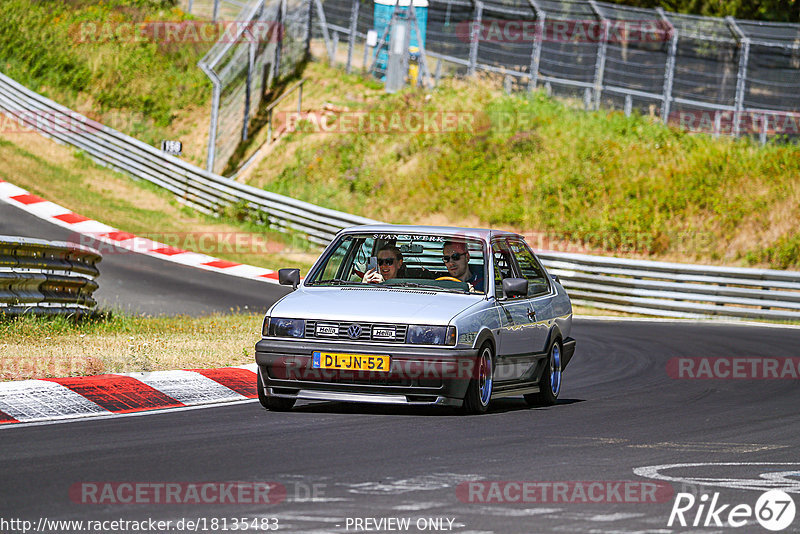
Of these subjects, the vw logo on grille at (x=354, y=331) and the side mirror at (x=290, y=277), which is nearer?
the vw logo on grille at (x=354, y=331)

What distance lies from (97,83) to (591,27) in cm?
1765

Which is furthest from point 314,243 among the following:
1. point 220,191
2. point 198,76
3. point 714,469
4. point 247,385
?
point 714,469

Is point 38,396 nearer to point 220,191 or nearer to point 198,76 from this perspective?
point 220,191

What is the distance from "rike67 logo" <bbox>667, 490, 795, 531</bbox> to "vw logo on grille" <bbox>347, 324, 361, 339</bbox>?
10.9 ft

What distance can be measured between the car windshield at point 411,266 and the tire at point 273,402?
1148mm

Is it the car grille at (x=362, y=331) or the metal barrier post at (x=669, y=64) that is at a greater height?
the metal barrier post at (x=669, y=64)

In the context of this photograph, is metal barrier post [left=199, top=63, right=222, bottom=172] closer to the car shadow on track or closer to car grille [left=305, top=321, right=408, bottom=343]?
the car shadow on track

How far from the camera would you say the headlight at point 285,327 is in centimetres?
912

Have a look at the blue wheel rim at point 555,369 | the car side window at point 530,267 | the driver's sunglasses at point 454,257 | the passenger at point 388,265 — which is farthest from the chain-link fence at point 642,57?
the passenger at point 388,265

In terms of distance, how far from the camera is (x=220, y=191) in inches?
1208

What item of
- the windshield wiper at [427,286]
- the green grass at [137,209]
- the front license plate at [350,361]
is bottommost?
the green grass at [137,209]

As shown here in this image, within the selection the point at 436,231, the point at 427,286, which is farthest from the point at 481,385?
the point at 436,231

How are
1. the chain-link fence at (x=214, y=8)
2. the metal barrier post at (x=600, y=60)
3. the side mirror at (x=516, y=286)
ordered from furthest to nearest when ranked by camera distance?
the chain-link fence at (x=214, y=8) → the metal barrier post at (x=600, y=60) → the side mirror at (x=516, y=286)

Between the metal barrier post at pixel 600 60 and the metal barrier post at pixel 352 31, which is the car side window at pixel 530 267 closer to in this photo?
the metal barrier post at pixel 600 60
